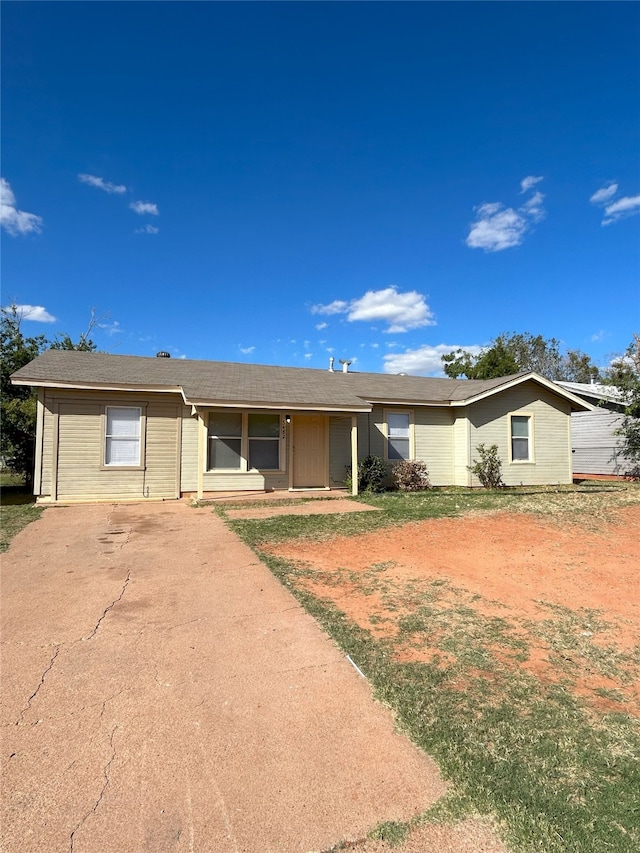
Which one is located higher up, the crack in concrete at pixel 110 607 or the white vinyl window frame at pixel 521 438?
the white vinyl window frame at pixel 521 438

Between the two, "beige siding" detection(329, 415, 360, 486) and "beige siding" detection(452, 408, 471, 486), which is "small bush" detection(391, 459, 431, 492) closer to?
"beige siding" detection(452, 408, 471, 486)

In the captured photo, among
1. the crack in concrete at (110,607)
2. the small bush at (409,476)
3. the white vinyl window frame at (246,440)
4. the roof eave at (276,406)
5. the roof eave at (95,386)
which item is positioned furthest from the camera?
the small bush at (409,476)

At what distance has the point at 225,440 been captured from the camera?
12703mm

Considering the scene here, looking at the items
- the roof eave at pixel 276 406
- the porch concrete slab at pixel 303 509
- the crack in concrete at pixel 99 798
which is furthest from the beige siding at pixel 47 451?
the crack in concrete at pixel 99 798

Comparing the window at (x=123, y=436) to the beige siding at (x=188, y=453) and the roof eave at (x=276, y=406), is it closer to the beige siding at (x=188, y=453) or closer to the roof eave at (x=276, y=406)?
the beige siding at (x=188, y=453)

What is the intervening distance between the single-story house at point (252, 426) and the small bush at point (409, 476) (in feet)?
1.40

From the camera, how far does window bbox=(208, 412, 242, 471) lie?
12578 mm

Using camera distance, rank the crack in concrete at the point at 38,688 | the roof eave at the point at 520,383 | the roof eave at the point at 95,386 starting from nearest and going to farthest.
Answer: the crack in concrete at the point at 38,688
the roof eave at the point at 95,386
the roof eave at the point at 520,383

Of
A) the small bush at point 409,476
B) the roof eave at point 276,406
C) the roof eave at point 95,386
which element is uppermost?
the roof eave at point 95,386

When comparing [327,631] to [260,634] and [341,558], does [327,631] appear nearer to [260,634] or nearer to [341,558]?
[260,634]

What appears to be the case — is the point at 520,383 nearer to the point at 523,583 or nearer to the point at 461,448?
the point at 461,448

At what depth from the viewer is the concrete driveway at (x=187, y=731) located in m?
2.03

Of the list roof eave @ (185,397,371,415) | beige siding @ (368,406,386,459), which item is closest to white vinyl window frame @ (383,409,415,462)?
beige siding @ (368,406,386,459)

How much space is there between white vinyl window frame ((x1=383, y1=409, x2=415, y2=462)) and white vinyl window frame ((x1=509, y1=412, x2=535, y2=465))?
11.4 feet
